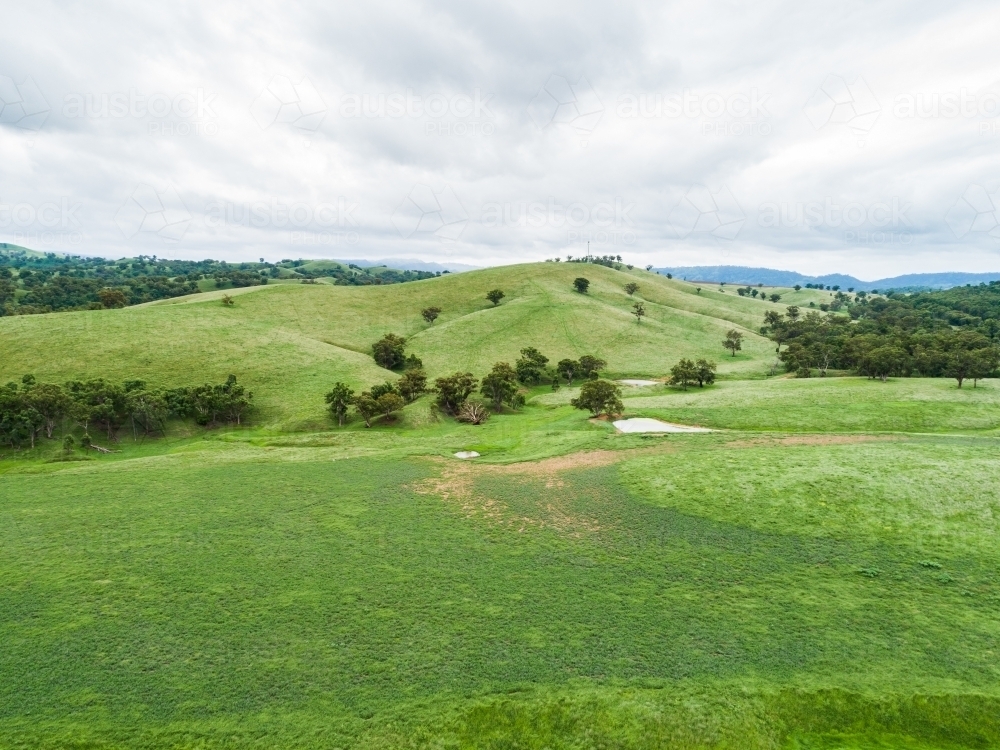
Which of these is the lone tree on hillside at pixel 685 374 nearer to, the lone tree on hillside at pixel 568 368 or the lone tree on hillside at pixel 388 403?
the lone tree on hillside at pixel 568 368

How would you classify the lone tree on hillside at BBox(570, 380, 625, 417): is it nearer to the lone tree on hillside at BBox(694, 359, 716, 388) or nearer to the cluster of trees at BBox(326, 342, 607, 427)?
the cluster of trees at BBox(326, 342, 607, 427)

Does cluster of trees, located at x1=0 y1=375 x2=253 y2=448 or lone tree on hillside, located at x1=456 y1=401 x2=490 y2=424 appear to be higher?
cluster of trees, located at x1=0 y1=375 x2=253 y2=448

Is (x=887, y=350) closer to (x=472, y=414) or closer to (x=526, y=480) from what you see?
(x=472, y=414)

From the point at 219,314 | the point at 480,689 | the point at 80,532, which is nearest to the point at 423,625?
the point at 480,689

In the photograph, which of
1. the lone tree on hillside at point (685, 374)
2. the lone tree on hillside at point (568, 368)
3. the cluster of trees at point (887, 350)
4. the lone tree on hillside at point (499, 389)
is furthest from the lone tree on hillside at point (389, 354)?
the cluster of trees at point (887, 350)

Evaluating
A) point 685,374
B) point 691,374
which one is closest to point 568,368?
point 685,374

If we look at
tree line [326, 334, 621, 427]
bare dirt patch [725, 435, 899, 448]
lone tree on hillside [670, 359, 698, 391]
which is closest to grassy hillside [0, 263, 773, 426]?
tree line [326, 334, 621, 427]

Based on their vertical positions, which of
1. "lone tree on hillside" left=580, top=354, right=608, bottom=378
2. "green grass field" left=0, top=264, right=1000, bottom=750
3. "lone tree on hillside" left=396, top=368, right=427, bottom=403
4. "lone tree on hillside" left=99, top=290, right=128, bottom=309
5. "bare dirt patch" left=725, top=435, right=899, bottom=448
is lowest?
"green grass field" left=0, top=264, right=1000, bottom=750
